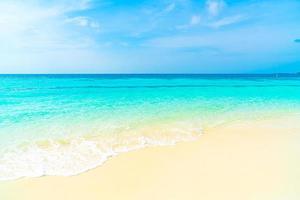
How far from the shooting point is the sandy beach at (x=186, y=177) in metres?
3.45

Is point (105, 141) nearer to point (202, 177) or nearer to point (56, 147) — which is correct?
point (56, 147)

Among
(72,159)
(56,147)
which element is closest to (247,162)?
(72,159)

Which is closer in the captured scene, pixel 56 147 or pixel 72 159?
pixel 72 159

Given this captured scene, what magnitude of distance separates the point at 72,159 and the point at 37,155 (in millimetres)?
733

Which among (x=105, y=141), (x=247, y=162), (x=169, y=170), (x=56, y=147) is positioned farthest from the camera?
(x=105, y=141)

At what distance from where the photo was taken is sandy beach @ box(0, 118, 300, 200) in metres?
3.45

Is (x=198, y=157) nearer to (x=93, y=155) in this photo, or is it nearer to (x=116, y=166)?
(x=116, y=166)

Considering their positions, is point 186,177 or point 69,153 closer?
point 186,177

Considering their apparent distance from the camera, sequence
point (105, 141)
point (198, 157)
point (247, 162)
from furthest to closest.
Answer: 1. point (105, 141)
2. point (198, 157)
3. point (247, 162)

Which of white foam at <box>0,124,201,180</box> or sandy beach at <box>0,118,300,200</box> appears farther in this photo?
white foam at <box>0,124,201,180</box>

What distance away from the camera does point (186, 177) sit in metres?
3.97

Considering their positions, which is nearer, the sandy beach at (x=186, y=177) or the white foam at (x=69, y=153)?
the sandy beach at (x=186, y=177)

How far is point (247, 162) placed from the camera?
4574 millimetres

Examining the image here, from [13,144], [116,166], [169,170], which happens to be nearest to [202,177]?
[169,170]
